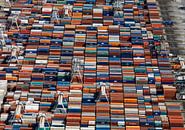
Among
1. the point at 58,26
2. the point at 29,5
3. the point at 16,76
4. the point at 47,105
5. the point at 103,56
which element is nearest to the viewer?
the point at 47,105

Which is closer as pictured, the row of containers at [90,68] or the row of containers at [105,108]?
the row of containers at [105,108]

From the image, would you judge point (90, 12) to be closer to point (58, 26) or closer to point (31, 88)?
point (58, 26)

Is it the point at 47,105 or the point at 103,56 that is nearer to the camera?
the point at 47,105

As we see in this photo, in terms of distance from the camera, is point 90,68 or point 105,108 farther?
point 90,68

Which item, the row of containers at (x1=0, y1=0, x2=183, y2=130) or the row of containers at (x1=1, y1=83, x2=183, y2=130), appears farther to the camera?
the row of containers at (x1=0, y1=0, x2=183, y2=130)

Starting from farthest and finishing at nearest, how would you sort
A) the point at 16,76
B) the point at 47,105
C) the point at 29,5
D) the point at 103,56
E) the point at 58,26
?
1. the point at 29,5
2. the point at 58,26
3. the point at 103,56
4. the point at 16,76
5. the point at 47,105

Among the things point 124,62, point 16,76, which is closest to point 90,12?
point 124,62

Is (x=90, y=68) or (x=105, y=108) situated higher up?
(x=90, y=68)

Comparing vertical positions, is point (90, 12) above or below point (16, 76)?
above
